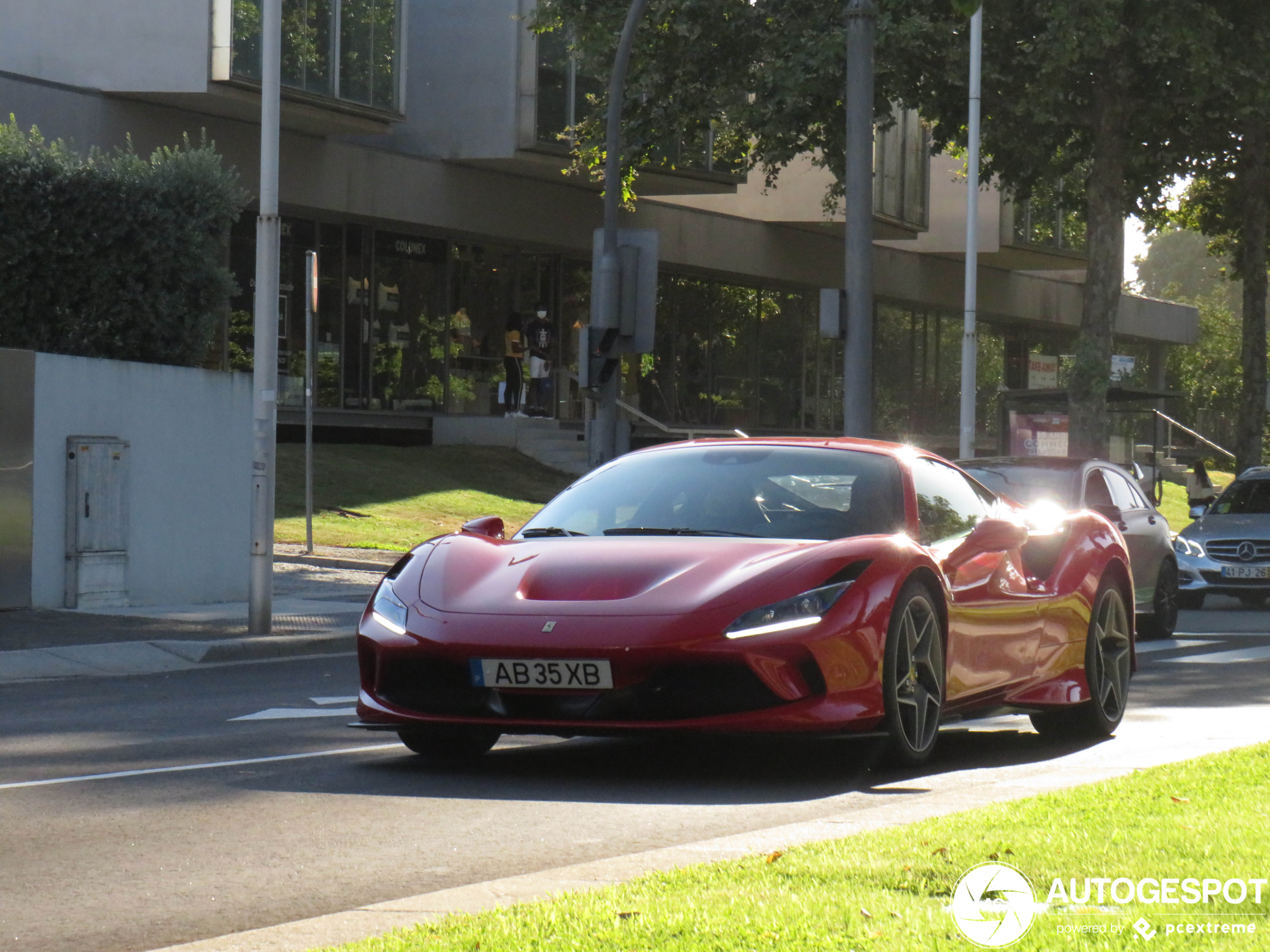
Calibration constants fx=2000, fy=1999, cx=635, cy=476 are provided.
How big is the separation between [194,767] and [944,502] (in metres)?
3.34

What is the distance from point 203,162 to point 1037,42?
1574 cm

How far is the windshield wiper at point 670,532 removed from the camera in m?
7.92

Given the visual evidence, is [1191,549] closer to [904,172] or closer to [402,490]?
[402,490]

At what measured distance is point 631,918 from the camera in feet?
14.8

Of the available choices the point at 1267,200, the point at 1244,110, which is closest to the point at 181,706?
the point at 1244,110

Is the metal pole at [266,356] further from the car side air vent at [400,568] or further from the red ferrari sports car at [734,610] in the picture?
the car side air vent at [400,568]

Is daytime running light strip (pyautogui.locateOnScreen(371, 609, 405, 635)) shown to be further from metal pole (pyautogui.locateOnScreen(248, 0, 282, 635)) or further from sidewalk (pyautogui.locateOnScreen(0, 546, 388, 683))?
metal pole (pyautogui.locateOnScreen(248, 0, 282, 635))

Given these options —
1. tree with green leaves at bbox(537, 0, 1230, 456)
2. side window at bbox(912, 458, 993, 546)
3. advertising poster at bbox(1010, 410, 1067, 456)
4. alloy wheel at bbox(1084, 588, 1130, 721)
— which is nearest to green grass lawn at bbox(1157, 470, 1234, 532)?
advertising poster at bbox(1010, 410, 1067, 456)

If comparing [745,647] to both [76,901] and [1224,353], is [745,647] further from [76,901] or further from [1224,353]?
[1224,353]

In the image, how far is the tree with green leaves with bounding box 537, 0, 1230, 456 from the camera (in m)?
28.7

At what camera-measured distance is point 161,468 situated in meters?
17.0

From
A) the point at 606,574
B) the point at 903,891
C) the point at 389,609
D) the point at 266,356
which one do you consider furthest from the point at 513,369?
the point at 903,891

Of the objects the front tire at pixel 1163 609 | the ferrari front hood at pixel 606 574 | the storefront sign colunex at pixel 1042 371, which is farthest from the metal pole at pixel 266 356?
the storefront sign colunex at pixel 1042 371

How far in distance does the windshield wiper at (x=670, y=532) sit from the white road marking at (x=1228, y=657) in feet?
24.7
